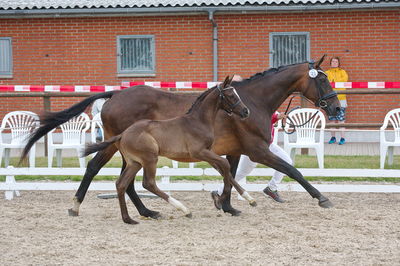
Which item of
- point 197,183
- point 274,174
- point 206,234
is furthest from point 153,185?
point 274,174

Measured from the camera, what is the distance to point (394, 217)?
7.46 metres

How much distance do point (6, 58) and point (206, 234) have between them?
11836 millimetres

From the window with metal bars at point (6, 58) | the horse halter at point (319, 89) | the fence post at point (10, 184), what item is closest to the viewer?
the horse halter at point (319, 89)

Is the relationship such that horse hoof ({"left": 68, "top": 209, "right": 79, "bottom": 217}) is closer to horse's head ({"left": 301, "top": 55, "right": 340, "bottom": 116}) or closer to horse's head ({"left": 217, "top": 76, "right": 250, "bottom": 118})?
horse's head ({"left": 217, "top": 76, "right": 250, "bottom": 118})

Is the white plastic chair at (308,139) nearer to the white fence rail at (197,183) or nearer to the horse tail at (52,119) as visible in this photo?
the white fence rail at (197,183)

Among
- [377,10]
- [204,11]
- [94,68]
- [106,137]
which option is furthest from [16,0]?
[106,137]

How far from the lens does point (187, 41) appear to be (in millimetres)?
16406

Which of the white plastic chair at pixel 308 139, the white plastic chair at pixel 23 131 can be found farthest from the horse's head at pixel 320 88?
the white plastic chair at pixel 23 131

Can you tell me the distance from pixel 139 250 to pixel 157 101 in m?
2.31

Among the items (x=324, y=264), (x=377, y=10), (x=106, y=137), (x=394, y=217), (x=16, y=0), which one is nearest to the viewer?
(x=324, y=264)

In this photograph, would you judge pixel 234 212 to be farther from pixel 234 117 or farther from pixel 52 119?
pixel 52 119

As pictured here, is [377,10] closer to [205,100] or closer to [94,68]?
[94,68]

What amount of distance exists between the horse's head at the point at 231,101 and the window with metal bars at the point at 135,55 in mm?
9649

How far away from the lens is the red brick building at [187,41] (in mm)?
15945
